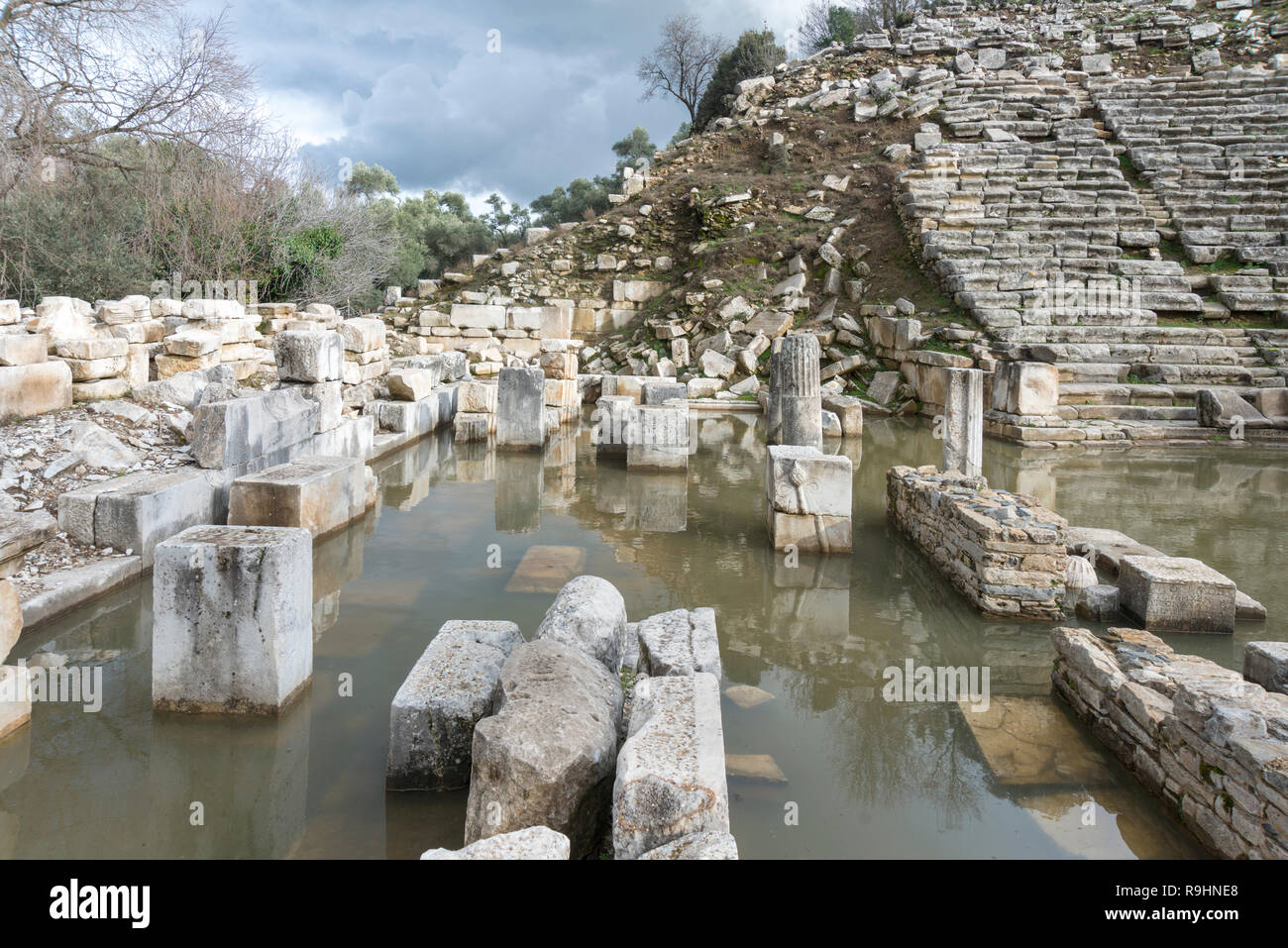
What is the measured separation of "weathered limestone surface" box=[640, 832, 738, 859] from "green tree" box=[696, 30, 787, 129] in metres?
34.9

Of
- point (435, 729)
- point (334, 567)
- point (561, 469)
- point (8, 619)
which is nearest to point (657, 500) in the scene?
point (561, 469)

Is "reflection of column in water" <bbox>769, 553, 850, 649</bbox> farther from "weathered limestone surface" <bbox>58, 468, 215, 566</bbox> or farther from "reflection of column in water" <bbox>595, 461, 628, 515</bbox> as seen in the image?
"weathered limestone surface" <bbox>58, 468, 215, 566</bbox>

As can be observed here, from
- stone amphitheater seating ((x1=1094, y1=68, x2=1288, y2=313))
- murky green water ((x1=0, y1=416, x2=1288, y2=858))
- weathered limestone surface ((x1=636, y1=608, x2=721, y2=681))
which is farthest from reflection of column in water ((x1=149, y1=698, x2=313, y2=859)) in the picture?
stone amphitheater seating ((x1=1094, y1=68, x2=1288, y2=313))

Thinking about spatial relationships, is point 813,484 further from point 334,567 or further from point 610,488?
point 334,567

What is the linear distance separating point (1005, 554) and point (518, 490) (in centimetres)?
532

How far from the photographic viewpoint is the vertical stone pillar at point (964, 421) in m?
8.88

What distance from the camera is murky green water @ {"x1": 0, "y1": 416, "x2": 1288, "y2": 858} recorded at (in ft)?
11.2

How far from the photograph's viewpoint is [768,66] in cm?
3372

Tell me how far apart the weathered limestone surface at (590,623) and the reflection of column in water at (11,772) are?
2.23 m

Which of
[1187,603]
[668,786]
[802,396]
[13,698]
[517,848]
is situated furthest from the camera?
[802,396]

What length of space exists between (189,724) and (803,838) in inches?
114

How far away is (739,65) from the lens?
3494 cm

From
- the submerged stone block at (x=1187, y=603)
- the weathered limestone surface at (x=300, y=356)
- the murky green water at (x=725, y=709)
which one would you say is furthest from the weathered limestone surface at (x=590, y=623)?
the weathered limestone surface at (x=300, y=356)

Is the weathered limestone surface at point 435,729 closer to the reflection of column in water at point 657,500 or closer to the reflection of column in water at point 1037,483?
the reflection of column in water at point 657,500
